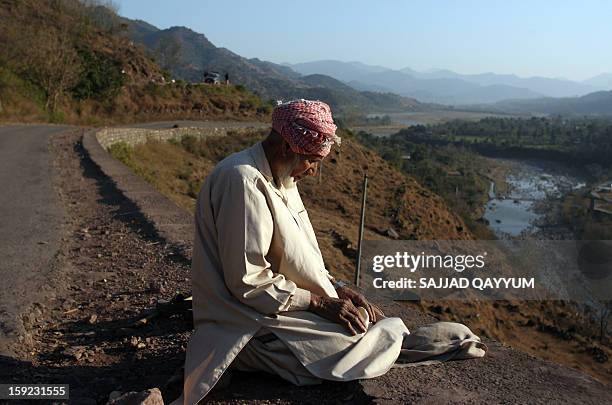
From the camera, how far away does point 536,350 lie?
12.1 meters

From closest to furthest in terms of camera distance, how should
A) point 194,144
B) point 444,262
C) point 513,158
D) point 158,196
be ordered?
point 158,196 → point 444,262 → point 194,144 → point 513,158

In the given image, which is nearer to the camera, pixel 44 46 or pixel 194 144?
pixel 194 144

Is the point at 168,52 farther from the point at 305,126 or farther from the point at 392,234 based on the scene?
the point at 305,126

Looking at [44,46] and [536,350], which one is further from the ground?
[44,46]

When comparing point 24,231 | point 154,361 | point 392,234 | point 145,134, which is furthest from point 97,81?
point 154,361

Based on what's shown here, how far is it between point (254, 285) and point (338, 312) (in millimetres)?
405

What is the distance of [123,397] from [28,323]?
5.10 ft

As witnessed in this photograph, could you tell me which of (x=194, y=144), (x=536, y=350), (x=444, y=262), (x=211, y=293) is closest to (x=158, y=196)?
(x=211, y=293)

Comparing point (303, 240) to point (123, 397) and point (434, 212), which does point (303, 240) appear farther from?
point (434, 212)

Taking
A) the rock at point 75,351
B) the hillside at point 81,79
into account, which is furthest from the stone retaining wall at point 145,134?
the rock at point 75,351

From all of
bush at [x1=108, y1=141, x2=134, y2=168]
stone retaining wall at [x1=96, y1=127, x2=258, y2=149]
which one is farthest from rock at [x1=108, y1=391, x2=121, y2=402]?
stone retaining wall at [x1=96, y1=127, x2=258, y2=149]

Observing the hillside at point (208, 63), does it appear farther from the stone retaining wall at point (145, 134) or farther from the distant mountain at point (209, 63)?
the stone retaining wall at point (145, 134)

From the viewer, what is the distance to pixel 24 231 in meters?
6.11

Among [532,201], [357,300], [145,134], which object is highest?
[357,300]
